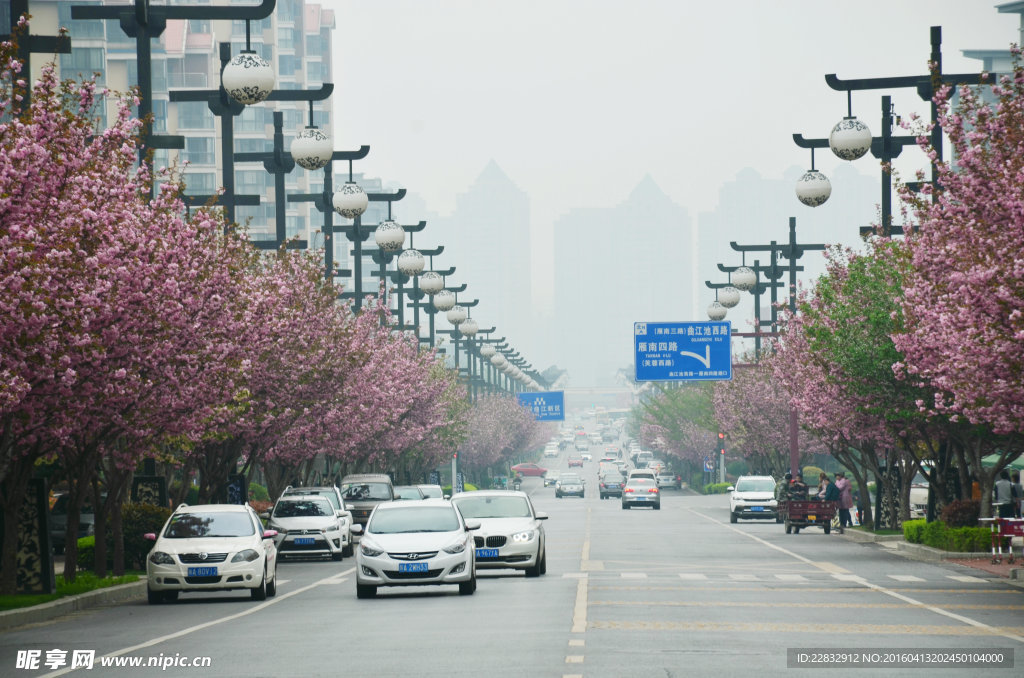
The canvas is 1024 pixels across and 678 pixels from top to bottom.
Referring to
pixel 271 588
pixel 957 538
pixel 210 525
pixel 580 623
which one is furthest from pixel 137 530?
pixel 580 623

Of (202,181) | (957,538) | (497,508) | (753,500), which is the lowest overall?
(753,500)

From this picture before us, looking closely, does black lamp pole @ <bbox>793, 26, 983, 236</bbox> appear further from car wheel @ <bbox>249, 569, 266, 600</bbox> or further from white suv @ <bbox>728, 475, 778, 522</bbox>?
white suv @ <bbox>728, 475, 778, 522</bbox>

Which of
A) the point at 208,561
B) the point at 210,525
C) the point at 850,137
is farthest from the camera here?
the point at 850,137

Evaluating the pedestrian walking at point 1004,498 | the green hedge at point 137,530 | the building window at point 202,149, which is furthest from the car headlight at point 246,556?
the building window at point 202,149

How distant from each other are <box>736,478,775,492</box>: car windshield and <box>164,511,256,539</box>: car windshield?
128 ft

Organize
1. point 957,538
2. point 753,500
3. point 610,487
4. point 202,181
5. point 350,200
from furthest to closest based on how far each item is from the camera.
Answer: point 202,181 < point 610,487 < point 753,500 < point 957,538 < point 350,200

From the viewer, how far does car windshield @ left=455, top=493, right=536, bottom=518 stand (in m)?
29.9

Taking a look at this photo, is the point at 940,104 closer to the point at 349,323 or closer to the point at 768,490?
the point at 349,323

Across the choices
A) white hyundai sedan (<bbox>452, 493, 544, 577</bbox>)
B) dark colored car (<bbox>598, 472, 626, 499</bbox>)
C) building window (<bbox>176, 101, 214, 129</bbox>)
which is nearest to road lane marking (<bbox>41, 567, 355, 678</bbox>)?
white hyundai sedan (<bbox>452, 493, 544, 577</bbox>)

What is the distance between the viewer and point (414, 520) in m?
25.5

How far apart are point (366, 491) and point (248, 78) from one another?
88.4 feet

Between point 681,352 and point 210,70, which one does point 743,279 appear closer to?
point 681,352

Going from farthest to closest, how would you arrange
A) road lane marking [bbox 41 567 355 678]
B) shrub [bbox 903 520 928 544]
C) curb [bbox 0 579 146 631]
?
shrub [bbox 903 520 928 544] → curb [bbox 0 579 146 631] → road lane marking [bbox 41 567 355 678]

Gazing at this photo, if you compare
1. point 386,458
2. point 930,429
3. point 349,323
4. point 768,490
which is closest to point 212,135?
point 386,458
